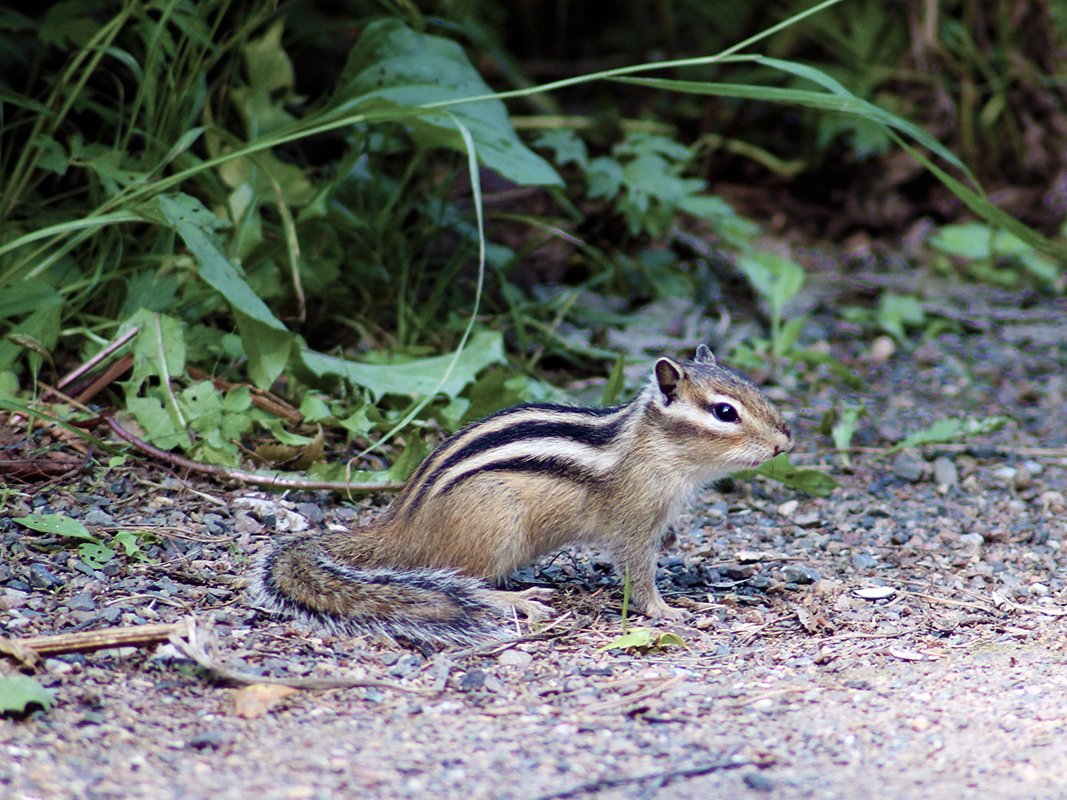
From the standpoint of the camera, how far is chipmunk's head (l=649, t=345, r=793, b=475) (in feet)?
11.6

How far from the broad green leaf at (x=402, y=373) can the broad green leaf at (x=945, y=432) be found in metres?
1.76

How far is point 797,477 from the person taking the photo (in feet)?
14.3

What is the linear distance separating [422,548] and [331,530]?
479 millimetres

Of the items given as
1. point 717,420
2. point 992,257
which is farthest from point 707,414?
point 992,257

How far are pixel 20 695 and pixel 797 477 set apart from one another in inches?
112

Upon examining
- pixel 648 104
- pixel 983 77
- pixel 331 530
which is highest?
pixel 983 77

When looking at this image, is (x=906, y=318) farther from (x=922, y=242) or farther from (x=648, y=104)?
(x=648, y=104)

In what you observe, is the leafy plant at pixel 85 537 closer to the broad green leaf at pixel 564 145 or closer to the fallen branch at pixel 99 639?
the fallen branch at pixel 99 639

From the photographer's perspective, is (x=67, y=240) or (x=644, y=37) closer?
(x=67, y=240)

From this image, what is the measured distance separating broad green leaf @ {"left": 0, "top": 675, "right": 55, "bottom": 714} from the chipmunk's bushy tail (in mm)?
755

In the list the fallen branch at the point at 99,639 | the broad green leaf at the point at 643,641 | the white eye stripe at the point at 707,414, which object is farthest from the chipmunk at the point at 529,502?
the fallen branch at the point at 99,639

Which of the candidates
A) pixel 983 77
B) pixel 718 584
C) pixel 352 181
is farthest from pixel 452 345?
pixel 983 77

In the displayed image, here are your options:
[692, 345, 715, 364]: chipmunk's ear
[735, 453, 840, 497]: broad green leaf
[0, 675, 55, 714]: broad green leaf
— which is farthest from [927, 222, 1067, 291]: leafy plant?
[0, 675, 55, 714]: broad green leaf

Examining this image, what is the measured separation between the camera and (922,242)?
7758mm
